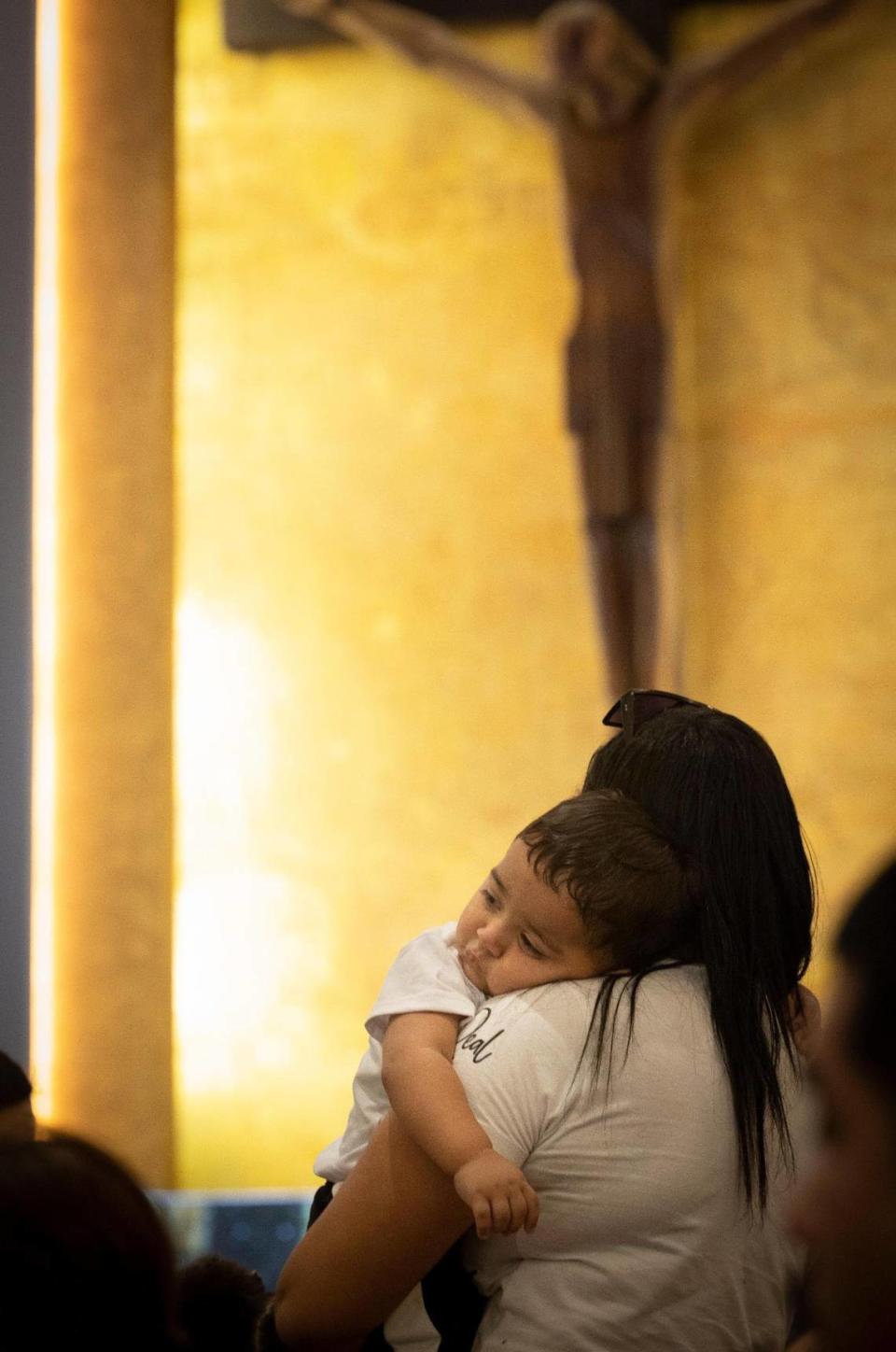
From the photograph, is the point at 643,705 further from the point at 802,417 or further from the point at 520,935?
the point at 802,417

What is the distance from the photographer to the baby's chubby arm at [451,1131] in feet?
3.89

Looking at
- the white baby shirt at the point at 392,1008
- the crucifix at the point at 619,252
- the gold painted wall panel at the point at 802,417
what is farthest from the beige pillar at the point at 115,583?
the white baby shirt at the point at 392,1008

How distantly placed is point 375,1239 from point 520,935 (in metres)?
0.30

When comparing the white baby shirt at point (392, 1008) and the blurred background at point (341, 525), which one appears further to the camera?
the blurred background at point (341, 525)

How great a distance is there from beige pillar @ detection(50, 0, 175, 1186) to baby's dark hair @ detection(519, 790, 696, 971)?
3.09m

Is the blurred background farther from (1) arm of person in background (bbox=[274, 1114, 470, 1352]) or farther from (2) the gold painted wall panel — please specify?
(1) arm of person in background (bbox=[274, 1114, 470, 1352])

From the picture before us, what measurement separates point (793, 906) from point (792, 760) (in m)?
2.88

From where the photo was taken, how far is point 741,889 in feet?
4.59

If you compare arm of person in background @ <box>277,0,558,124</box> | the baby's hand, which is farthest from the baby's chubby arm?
arm of person in background @ <box>277,0,558,124</box>

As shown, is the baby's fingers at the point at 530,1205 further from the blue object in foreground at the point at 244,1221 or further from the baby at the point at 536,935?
the blue object in foreground at the point at 244,1221

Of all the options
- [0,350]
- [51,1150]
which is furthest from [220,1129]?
[51,1150]

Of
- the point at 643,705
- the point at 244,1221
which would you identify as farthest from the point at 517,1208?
the point at 244,1221

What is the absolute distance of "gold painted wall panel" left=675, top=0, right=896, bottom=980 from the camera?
4207 mm

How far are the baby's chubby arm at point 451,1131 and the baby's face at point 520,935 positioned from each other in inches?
3.8
